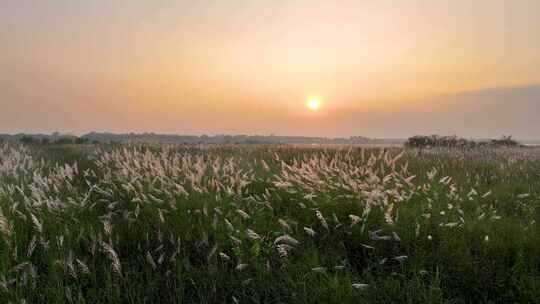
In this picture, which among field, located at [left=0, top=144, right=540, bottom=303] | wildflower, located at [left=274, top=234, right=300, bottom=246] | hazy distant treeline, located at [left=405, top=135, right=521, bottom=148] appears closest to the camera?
field, located at [left=0, top=144, right=540, bottom=303]

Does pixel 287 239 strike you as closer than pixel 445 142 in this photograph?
Yes

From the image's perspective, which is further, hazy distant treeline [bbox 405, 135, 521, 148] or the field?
hazy distant treeline [bbox 405, 135, 521, 148]

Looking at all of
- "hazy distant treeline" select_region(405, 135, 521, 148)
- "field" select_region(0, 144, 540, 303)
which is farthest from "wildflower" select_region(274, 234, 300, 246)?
"hazy distant treeline" select_region(405, 135, 521, 148)

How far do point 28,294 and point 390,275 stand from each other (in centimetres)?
327

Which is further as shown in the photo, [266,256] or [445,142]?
[445,142]

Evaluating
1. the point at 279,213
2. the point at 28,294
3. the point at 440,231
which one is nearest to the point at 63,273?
the point at 28,294

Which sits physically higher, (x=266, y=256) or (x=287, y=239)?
(x=287, y=239)

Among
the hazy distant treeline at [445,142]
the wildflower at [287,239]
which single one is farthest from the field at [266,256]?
the hazy distant treeline at [445,142]

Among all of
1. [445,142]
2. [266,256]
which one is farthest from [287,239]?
[445,142]

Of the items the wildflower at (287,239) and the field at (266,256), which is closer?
the field at (266,256)

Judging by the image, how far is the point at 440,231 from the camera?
493 centimetres

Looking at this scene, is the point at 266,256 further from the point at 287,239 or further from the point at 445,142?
the point at 445,142

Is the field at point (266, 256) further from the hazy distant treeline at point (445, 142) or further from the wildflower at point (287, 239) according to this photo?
the hazy distant treeline at point (445, 142)

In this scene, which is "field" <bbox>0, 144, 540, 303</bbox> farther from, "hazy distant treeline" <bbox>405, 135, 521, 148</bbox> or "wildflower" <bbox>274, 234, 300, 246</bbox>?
"hazy distant treeline" <bbox>405, 135, 521, 148</bbox>
